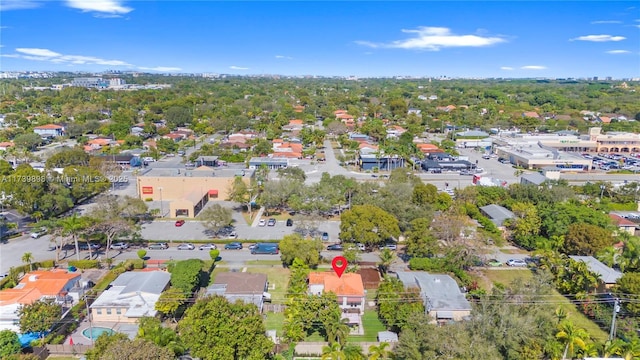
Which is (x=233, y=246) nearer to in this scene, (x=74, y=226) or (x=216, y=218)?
(x=216, y=218)

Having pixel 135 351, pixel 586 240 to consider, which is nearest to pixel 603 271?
pixel 586 240

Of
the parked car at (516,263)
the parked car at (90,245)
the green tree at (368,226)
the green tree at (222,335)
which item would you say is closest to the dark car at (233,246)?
the green tree at (368,226)

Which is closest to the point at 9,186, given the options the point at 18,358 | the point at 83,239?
the point at 83,239

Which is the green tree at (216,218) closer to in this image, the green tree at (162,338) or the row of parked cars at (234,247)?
the row of parked cars at (234,247)

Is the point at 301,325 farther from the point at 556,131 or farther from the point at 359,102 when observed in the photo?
the point at 359,102

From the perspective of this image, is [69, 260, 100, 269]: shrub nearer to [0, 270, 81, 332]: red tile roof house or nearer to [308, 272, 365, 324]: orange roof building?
[0, 270, 81, 332]: red tile roof house

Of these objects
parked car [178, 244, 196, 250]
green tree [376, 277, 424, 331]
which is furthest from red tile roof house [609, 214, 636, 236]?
parked car [178, 244, 196, 250]

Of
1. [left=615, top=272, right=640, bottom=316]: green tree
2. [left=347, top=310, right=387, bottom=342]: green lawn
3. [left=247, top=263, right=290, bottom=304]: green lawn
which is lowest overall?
[left=347, top=310, right=387, bottom=342]: green lawn
